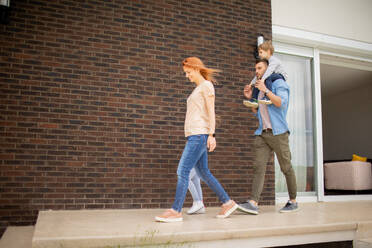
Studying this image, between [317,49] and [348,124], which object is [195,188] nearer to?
[317,49]

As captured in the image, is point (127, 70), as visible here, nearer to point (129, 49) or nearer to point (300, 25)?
point (129, 49)

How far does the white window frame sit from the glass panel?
0.09 meters

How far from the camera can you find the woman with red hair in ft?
12.0

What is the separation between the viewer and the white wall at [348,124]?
11586 millimetres

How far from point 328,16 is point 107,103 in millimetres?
4422

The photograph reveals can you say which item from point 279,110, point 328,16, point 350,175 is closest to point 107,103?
point 279,110

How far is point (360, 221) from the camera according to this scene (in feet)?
12.5

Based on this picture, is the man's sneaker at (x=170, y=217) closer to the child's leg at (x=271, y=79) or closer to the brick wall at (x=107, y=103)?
the brick wall at (x=107, y=103)

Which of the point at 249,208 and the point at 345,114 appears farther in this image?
the point at 345,114

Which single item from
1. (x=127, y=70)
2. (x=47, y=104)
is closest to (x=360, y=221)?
(x=127, y=70)

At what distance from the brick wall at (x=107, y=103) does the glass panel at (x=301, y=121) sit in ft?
3.91

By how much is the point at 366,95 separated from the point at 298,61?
5843mm

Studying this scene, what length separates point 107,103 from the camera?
499 centimetres

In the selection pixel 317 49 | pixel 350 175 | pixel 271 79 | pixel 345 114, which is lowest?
pixel 350 175
